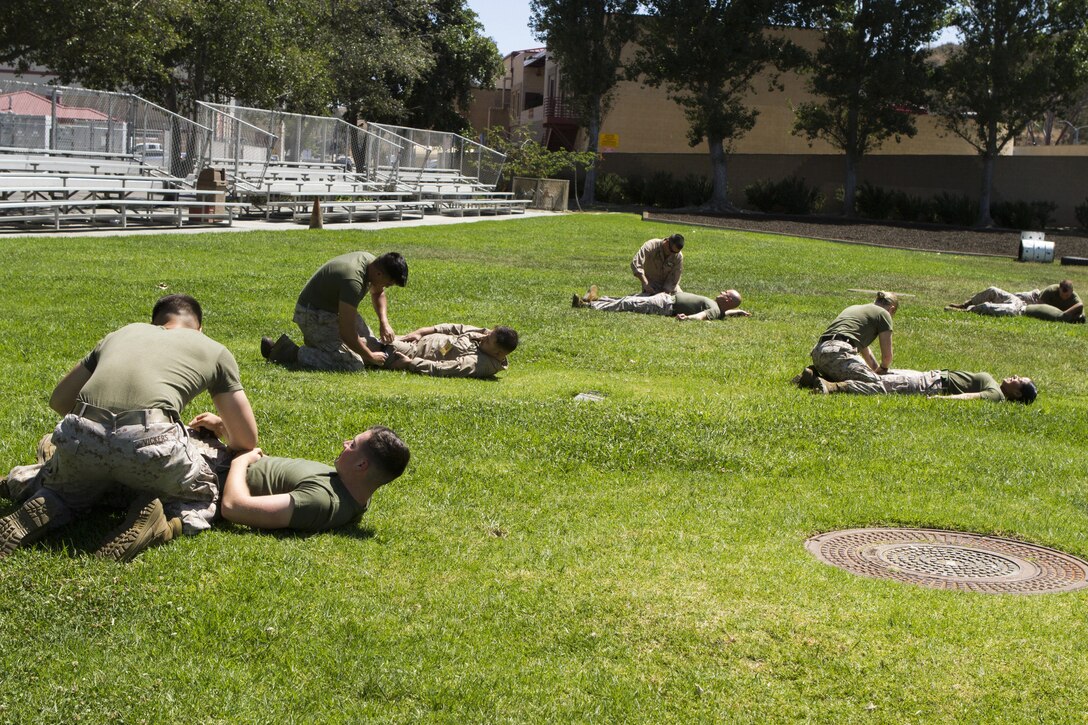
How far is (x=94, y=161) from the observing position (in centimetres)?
2727

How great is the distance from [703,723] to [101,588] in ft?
7.85

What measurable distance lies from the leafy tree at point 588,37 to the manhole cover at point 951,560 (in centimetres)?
4813

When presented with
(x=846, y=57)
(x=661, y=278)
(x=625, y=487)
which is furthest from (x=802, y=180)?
(x=625, y=487)

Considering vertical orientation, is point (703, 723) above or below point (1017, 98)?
below

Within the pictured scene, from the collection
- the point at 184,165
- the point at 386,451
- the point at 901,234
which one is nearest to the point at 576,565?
the point at 386,451

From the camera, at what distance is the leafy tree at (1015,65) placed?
47.4m

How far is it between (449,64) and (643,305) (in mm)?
53323

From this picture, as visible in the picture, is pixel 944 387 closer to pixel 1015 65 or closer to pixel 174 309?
pixel 174 309

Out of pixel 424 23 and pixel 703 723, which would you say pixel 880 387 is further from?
pixel 424 23

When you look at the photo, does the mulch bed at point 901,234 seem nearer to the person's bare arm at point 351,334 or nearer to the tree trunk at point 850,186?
the tree trunk at point 850,186

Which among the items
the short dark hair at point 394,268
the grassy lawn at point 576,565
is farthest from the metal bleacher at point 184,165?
the short dark hair at point 394,268

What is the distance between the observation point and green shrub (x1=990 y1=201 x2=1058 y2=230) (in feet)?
154

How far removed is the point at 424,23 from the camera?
65562mm

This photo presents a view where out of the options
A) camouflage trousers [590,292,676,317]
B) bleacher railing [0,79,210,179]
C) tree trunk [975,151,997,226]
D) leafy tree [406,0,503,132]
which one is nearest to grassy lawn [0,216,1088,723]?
camouflage trousers [590,292,676,317]
